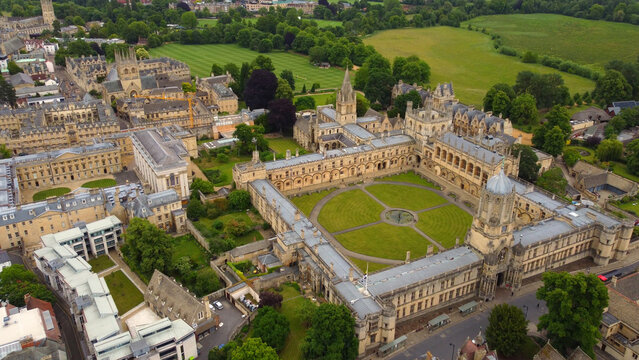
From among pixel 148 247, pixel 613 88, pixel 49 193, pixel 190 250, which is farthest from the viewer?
pixel 613 88

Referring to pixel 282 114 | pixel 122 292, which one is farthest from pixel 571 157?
pixel 122 292

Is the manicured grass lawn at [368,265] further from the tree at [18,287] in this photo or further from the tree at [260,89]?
the tree at [260,89]

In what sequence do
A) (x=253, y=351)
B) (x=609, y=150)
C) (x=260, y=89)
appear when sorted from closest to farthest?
(x=253, y=351), (x=609, y=150), (x=260, y=89)

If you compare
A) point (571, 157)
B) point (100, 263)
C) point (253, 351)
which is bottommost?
point (100, 263)

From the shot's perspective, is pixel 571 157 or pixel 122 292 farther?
pixel 571 157

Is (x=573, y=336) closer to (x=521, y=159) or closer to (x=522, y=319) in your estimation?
(x=522, y=319)

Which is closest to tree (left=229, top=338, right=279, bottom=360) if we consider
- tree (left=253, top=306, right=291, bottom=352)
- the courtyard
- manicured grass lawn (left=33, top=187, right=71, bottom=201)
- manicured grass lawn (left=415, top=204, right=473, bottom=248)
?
tree (left=253, top=306, right=291, bottom=352)

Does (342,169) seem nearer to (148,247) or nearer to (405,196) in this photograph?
(405,196)
